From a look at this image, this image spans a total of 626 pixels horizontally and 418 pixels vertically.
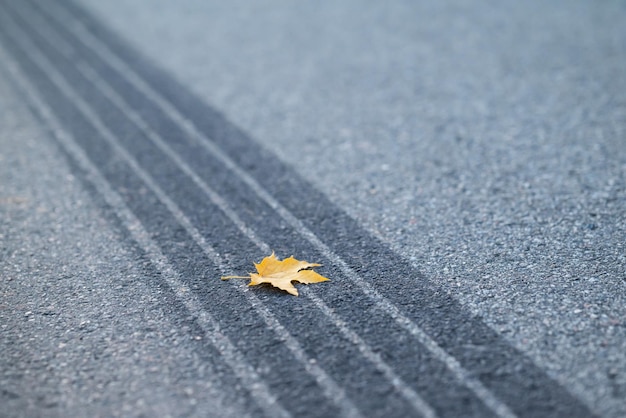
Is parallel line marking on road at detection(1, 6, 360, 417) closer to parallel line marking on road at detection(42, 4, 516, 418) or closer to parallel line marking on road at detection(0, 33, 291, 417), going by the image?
parallel line marking on road at detection(0, 33, 291, 417)

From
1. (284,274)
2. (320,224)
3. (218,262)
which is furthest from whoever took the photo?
(320,224)

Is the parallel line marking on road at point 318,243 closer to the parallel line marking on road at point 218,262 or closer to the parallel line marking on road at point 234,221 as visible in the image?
the parallel line marking on road at point 234,221

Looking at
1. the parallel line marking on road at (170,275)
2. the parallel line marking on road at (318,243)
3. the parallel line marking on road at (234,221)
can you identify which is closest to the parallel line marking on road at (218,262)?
the parallel line marking on road at (234,221)

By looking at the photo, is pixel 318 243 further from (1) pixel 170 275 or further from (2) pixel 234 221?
(1) pixel 170 275

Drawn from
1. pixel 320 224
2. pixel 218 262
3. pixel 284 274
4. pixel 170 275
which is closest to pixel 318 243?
pixel 320 224

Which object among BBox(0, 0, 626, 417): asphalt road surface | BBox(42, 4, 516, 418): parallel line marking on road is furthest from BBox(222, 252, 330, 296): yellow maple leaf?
BBox(42, 4, 516, 418): parallel line marking on road

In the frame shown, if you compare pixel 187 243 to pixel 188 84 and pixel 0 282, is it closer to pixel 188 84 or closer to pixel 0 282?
pixel 0 282

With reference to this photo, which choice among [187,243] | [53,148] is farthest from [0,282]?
[53,148]

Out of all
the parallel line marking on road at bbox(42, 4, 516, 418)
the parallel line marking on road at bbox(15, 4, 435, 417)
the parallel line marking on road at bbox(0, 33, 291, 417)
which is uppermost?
the parallel line marking on road at bbox(42, 4, 516, 418)
